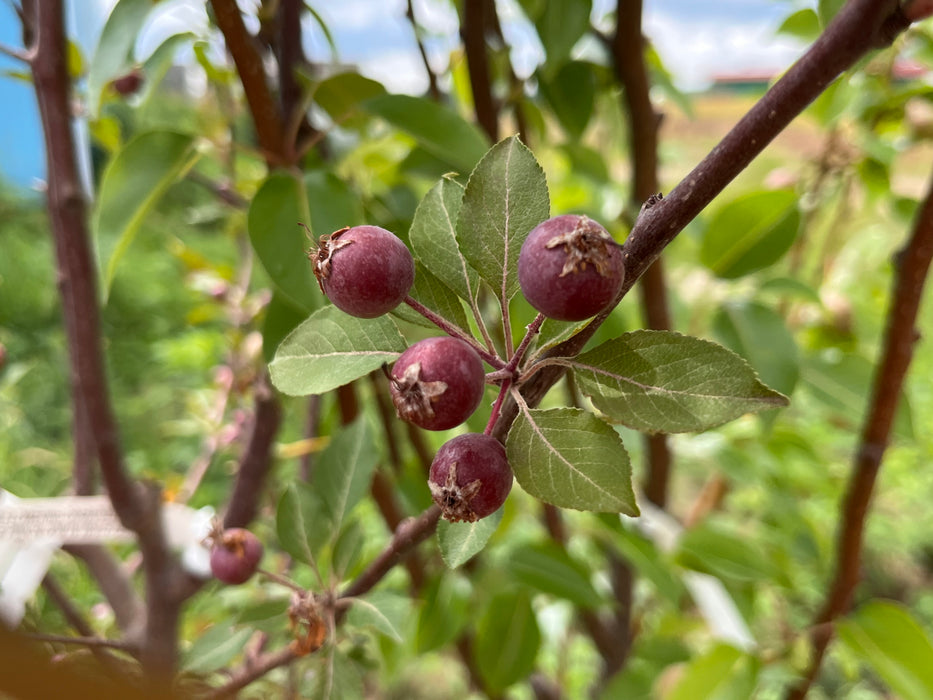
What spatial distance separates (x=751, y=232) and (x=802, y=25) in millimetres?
179

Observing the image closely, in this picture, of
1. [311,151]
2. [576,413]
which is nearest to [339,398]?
[311,151]

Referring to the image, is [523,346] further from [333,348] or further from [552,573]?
[552,573]

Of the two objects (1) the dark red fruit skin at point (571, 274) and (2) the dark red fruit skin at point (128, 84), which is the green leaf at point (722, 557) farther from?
(2) the dark red fruit skin at point (128, 84)

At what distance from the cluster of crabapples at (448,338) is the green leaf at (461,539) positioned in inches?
0.9

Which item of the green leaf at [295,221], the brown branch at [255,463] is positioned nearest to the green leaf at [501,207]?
the green leaf at [295,221]

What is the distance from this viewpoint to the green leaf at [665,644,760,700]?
50 cm

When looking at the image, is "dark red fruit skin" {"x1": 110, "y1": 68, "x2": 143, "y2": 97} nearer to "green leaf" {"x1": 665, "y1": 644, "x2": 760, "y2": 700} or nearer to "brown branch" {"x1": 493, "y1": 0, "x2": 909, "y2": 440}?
"brown branch" {"x1": 493, "y1": 0, "x2": 909, "y2": 440}

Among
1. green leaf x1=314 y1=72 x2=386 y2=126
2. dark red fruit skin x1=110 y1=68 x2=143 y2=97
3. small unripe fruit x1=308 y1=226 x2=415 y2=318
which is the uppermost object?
dark red fruit skin x1=110 y1=68 x2=143 y2=97

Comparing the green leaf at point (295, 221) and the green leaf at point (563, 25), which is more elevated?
the green leaf at point (563, 25)

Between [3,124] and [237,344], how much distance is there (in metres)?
0.64

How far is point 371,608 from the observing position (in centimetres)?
26

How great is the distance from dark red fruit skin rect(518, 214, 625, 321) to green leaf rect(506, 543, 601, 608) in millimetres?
349

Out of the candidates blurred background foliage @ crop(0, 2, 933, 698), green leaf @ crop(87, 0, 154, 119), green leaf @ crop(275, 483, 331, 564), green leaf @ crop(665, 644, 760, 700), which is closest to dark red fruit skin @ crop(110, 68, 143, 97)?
blurred background foliage @ crop(0, 2, 933, 698)

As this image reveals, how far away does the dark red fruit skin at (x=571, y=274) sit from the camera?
0.14 m
